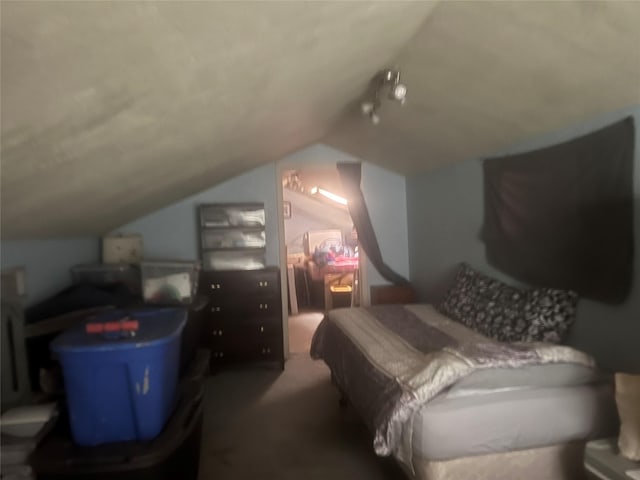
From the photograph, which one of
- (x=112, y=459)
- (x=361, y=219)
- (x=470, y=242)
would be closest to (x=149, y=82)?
(x=112, y=459)

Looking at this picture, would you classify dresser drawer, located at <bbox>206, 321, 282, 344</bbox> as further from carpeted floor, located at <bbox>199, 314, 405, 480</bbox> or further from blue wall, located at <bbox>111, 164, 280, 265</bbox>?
blue wall, located at <bbox>111, 164, 280, 265</bbox>

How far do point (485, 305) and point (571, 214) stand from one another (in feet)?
2.82

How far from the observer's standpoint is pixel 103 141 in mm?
1495

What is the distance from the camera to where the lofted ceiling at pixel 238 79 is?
974mm

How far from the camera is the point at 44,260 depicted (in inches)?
101

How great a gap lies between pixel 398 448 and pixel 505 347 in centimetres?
69

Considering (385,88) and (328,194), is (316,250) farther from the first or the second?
(385,88)

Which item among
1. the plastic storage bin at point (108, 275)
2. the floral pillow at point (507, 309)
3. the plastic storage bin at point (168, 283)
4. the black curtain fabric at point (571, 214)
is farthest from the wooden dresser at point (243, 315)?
the black curtain fabric at point (571, 214)

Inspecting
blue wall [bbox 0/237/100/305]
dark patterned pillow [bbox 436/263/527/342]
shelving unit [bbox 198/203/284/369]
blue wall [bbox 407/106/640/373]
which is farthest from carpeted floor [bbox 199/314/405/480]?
blue wall [bbox 0/237/100/305]

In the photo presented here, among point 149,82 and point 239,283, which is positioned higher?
point 149,82

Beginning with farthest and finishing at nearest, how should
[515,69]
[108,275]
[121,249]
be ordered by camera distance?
[121,249] < [108,275] < [515,69]

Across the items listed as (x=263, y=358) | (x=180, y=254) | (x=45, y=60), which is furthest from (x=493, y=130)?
(x=180, y=254)

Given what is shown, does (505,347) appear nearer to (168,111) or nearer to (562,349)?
(562,349)

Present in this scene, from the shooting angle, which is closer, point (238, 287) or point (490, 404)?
point (490, 404)
